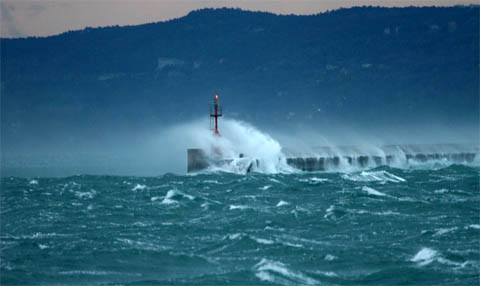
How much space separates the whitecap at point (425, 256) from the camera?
1830cm

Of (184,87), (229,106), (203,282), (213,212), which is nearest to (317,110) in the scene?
(229,106)

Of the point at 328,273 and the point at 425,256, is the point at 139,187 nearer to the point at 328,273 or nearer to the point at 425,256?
the point at 425,256

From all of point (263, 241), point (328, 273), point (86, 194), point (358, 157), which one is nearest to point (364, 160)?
point (358, 157)

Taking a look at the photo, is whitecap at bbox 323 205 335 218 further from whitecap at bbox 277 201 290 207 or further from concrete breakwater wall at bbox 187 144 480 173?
concrete breakwater wall at bbox 187 144 480 173

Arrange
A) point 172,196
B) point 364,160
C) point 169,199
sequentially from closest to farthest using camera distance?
point 169,199 → point 172,196 → point 364,160

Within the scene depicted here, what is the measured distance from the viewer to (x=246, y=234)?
70.3 ft

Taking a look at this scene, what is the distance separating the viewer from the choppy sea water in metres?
17.7

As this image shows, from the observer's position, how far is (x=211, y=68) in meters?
171

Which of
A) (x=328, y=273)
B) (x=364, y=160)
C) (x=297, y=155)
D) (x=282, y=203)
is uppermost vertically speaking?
(x=297, y=155)

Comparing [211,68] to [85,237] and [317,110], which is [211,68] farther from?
[85,237]

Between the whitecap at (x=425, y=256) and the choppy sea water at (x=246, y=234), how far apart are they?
0.15ft

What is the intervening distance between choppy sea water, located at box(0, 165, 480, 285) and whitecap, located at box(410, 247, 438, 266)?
4 cm

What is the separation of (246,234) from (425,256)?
487 centimetres

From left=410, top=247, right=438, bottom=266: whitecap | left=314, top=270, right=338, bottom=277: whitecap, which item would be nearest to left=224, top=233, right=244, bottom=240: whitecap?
left=314, top=270, right=338, bottom=277: whitecap
